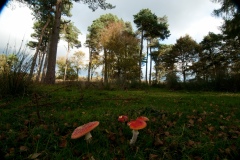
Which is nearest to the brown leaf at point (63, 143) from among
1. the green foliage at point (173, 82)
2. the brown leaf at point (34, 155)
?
the brown leaf at point (34, 155)

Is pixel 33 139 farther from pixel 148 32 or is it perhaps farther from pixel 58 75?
pixel 58 75

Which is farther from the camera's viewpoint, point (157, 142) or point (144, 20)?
point (144, 20)

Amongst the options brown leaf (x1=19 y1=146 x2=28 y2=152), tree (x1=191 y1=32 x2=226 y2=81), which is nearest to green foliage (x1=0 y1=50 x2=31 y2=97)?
brown leaf (x1=19 y1=146 x2=28 y2=152)

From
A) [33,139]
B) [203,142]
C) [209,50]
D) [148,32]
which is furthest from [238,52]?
[33,139]

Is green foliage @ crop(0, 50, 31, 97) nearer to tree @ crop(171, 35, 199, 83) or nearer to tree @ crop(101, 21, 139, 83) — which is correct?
tree @ crop(101, 21, 139, 83)

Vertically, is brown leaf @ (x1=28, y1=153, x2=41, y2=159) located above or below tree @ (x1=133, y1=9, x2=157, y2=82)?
below

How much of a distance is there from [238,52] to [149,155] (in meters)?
25.8

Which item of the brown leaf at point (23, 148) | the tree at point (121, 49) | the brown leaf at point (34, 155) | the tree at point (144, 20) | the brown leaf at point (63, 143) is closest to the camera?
the brown leaf at point (34, 155)

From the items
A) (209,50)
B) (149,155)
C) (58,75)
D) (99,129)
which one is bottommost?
(149,155)

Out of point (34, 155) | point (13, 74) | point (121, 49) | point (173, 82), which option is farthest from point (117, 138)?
point (121, 49)

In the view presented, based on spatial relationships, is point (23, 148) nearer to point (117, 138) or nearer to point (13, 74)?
point (117, 138)

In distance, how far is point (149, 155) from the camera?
1.88 meters

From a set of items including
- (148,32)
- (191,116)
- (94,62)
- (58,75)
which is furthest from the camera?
(58,75)

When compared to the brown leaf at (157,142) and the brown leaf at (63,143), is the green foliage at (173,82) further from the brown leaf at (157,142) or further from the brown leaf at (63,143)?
the brown leaf at (63,143)
